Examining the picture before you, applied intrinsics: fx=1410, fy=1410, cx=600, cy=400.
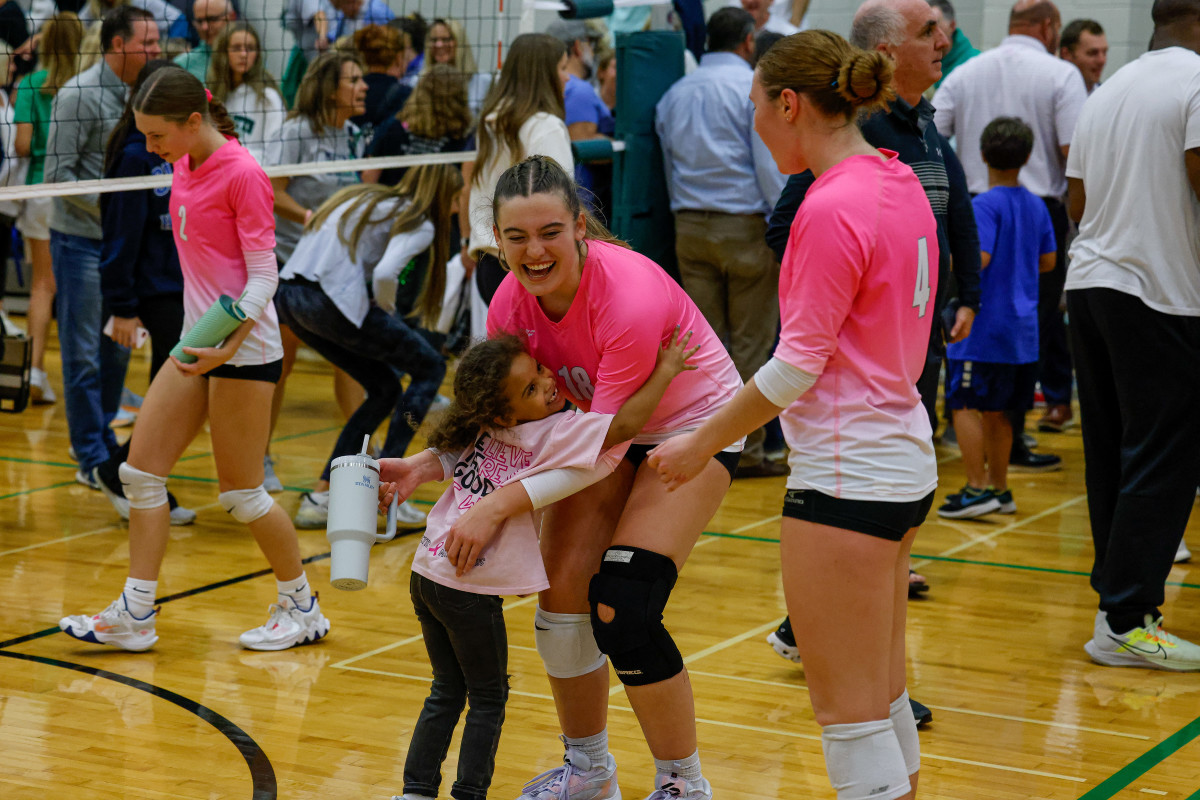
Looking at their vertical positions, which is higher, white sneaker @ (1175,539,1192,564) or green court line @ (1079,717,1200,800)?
green court line @ (1079,717,1200,800)

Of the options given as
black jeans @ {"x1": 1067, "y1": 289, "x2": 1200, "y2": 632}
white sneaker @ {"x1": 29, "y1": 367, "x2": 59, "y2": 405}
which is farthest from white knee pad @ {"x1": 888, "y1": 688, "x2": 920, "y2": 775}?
white sneaker @ {"x1": 29, "y1": 367, "x2": 59, "y2": 405}

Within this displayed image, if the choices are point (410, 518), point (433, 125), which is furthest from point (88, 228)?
point (410, 518)

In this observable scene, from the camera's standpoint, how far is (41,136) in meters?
7.02

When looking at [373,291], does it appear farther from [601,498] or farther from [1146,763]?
[1146,763]

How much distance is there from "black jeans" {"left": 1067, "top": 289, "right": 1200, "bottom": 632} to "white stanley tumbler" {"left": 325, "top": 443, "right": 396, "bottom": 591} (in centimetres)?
233

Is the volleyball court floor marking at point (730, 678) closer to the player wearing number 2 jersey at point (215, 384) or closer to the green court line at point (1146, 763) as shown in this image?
the green court line at point (1146, 763)

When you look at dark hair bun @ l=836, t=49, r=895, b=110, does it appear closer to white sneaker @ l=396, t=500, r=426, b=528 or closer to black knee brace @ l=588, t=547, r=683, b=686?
black knee brace @ l=588, t=547, r=683, b=686

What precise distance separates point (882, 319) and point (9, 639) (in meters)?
3.07

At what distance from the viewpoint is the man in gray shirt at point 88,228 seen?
19.6ft

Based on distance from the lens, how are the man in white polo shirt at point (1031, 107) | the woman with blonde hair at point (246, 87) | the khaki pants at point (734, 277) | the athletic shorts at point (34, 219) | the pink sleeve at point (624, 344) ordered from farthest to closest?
the athletic shorts at point (34, 219) → the man in white polo shirt at point (1031, 107) → the woman with blonde hair at point (246, 87) → the khaki pants at point (734, 277) → the pink sleeve at point (624, 344)

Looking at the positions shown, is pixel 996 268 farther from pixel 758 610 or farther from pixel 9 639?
pixel 9 639

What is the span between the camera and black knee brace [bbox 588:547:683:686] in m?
2.80

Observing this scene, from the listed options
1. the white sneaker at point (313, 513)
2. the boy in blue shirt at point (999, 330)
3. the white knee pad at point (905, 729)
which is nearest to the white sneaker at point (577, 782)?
the white knee pad at point (905, 729)

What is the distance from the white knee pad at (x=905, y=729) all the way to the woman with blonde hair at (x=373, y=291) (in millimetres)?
3270
